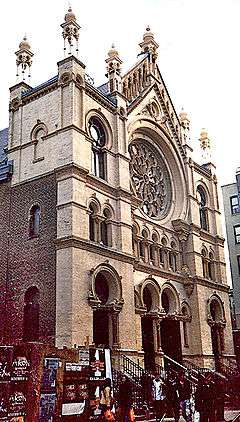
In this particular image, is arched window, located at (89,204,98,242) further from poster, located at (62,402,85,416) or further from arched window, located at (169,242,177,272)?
poster, located at (62,402,85,416)

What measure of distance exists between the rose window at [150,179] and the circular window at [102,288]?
23.6ft

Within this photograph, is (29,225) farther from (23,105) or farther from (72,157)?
(23,105)

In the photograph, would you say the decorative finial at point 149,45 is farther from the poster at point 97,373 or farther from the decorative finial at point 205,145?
the poster at point 97,373

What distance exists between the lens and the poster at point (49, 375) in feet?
44.5

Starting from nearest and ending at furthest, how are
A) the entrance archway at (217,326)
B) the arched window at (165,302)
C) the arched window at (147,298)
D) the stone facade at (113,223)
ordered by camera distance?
the stone facade at (113,223) < the arched window at (147,298) < the arched window at (165,302) < the entrance archway at (217,326)

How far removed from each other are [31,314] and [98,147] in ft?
32.6

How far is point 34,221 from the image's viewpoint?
89.2 ft

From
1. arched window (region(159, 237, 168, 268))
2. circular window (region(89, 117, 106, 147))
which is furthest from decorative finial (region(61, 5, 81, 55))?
arched window (region(159, 237, 168, 268))

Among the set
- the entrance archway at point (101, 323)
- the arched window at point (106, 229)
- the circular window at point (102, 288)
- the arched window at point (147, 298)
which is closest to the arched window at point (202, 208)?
the arched window at point (147, 298)

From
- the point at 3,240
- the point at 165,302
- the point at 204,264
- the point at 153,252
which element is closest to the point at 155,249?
the point at 153,252

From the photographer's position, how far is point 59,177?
2622 cm

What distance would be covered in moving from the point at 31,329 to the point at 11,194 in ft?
25.2

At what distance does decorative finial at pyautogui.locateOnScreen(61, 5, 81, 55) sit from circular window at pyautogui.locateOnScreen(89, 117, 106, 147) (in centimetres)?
397

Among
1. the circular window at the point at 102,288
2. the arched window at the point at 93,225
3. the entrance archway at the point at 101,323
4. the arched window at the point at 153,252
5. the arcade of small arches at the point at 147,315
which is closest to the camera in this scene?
the arcade of small arches at the point at 147,315
